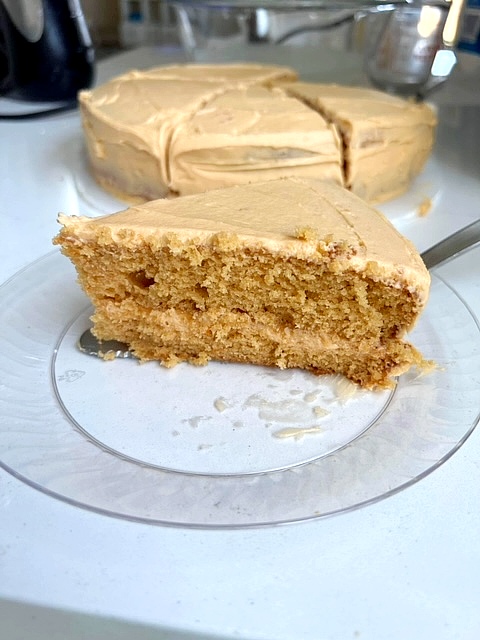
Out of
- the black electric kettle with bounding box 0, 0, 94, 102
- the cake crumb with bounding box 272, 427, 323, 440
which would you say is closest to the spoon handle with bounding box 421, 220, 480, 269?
the cake crumb with bounding box 272, 427, 323, 440

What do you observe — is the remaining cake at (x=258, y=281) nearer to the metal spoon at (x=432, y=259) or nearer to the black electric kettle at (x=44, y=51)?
the metal spoon at (x=432, y=259)

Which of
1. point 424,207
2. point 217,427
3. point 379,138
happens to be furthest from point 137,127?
point 217,427

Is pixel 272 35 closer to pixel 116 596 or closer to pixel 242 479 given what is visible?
pixel 242 479

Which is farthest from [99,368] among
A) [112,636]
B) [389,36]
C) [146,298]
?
[389,36]

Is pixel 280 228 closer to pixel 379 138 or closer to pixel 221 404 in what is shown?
pixel 221 404

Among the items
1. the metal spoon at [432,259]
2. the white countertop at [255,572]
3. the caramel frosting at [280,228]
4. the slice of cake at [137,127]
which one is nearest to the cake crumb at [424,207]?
the metal spoon at [432,259]

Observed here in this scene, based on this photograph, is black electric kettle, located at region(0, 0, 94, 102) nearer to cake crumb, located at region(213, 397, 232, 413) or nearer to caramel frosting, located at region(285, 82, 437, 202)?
caramel frosting, located at region(285, 82, 437, 202)
